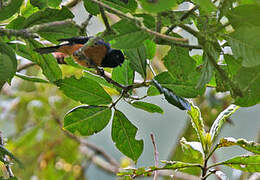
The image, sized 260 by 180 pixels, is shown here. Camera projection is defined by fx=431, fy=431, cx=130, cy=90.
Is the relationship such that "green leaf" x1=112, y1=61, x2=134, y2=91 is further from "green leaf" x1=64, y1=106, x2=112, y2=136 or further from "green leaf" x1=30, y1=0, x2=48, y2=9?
"green leaf" x1=30, y1=0, x2=48, y2=9

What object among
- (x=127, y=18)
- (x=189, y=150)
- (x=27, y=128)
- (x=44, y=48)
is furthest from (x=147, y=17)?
(x=27, y=128)

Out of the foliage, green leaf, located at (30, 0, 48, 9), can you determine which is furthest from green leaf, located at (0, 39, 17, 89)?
green leaf, located at (30, 0, 48, 9)

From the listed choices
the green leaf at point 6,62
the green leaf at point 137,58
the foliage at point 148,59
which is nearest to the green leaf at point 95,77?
the foliage at point 148,59

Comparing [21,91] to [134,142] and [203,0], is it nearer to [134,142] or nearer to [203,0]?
[134,142]

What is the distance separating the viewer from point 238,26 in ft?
1.84

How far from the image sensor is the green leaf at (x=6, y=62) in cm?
61

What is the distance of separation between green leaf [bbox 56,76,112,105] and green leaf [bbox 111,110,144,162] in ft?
0.16

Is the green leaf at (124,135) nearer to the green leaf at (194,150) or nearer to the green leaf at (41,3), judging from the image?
the green leaf at (194,150)

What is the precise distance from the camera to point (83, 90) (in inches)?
30.8

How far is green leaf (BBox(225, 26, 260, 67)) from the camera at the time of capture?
540 mm

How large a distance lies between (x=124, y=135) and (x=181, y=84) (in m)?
0.17

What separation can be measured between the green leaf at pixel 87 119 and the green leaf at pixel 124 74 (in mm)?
60

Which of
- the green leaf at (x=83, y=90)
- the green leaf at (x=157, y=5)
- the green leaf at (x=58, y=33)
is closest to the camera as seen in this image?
the green leaf at (x=157, y=5)

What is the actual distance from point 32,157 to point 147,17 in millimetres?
2401
